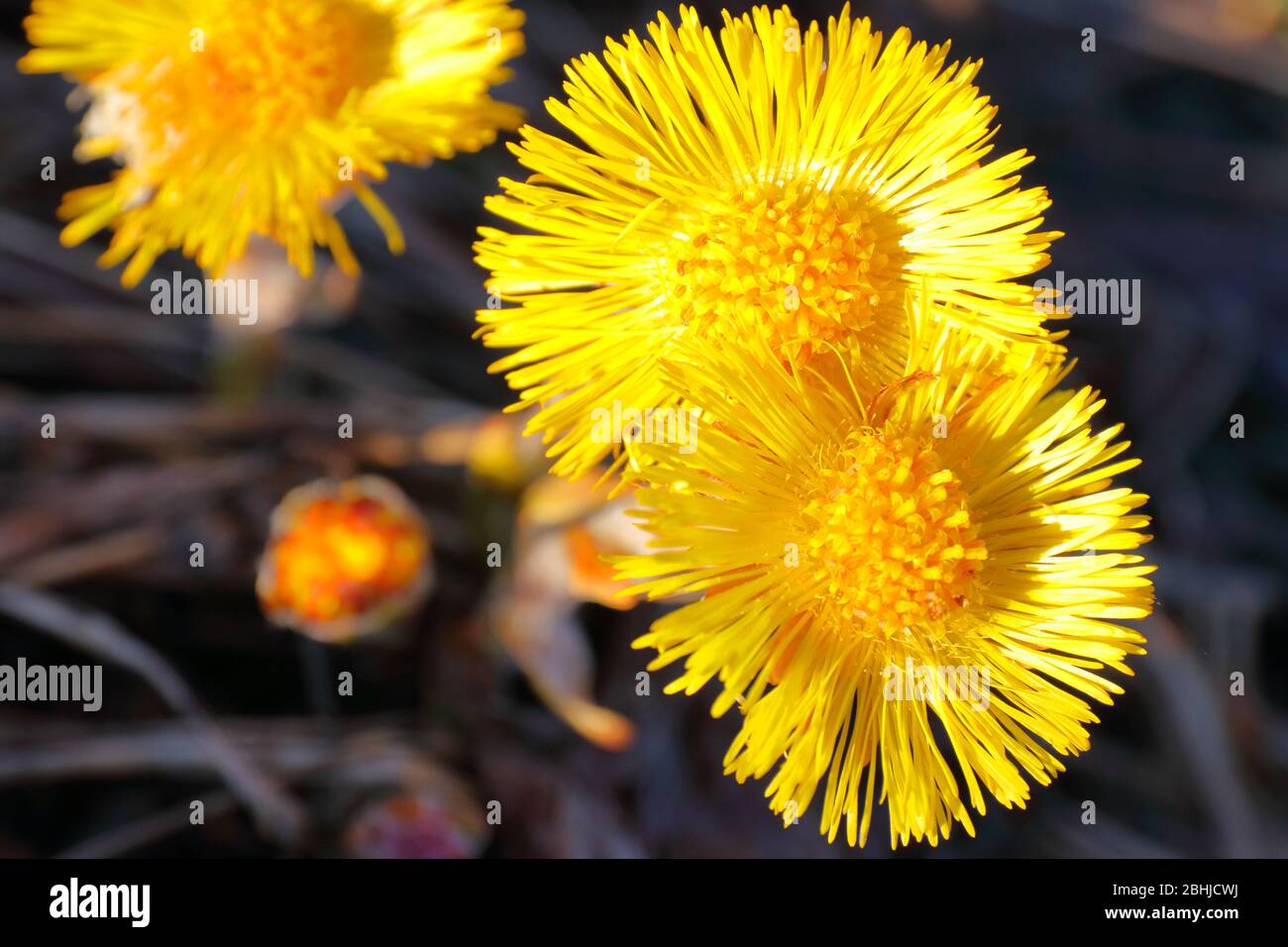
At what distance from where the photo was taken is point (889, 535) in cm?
102

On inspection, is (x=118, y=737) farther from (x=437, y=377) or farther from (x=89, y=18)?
(x=89, y=18)

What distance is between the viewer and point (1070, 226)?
7.10 ft

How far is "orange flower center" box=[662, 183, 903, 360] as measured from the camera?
1021mm

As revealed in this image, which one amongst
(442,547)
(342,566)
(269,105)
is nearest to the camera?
(269,105)

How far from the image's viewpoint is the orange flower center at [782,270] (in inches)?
40.2

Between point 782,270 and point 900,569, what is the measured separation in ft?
1.03

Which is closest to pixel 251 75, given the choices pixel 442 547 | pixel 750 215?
pixel 750 215

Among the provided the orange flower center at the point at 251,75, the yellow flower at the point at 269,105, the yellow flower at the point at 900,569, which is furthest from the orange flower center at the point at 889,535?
the orange flower center at the point at 251,75

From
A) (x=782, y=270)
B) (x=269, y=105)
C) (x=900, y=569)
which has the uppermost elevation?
(x=269, y=105)

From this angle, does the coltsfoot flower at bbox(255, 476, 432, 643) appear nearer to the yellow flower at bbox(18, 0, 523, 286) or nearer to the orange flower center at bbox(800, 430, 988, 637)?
the yellow flower at bbox(18, 0, 523, 286)

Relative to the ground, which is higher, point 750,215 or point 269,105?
point 269,105

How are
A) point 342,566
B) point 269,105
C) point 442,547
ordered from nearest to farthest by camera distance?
point 269,105 < point 342,566 < point 442,547

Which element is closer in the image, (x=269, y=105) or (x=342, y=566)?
(x=269, y=105)

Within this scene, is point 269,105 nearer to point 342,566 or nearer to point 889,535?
point 342,566
